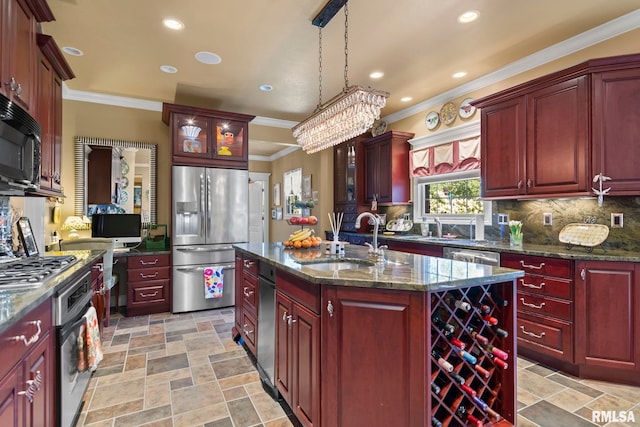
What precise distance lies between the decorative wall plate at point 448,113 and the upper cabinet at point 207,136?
2671 mm

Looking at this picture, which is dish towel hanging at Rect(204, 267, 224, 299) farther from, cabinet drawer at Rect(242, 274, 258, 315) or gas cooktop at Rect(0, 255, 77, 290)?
gas cooktop at Rect(0, 255, 77, 290)

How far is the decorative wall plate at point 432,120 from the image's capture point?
4.53 meters

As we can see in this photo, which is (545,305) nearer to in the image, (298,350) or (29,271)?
(298,350)

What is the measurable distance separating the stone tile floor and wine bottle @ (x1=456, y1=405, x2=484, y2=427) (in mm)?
624

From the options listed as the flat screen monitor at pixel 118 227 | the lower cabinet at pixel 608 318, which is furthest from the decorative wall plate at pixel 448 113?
the flat screen monitor at pixel 118 227

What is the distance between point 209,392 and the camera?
91.8 inches

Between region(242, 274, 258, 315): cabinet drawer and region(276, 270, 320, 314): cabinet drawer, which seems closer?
region(276, 270, 320, 314): cabinet drawer

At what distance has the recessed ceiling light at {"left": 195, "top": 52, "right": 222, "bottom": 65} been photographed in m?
3.35

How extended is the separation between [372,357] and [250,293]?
151 cm

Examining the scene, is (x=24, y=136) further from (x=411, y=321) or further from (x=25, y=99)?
(x=411, y=321)

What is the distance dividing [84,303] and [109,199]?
2.71 m

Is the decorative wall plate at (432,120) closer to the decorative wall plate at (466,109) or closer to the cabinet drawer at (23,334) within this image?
the decorative wall plate at (466,109)

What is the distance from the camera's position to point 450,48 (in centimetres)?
A: 323

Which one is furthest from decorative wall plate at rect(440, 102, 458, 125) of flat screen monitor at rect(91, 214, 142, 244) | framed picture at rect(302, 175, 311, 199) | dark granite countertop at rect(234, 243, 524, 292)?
flat screen monitor at rect(91, 214, 142, 244)
